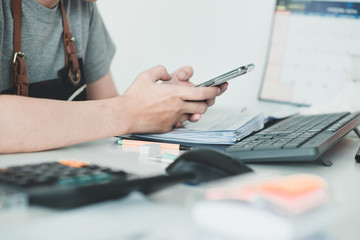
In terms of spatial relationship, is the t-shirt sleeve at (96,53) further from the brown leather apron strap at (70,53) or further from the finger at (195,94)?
the finger at (195,94)

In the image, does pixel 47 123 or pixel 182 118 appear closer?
pixel 47 123

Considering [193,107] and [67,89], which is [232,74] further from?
[67,89]

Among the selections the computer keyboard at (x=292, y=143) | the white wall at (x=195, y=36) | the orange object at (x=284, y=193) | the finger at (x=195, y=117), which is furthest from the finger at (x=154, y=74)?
the white wall at (x=195, y=36)

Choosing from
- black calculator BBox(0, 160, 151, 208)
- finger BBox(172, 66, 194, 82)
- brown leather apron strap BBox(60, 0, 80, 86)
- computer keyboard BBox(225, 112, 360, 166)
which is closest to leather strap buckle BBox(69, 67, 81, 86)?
brown leather apron strap BBox(60, 0, 80, 86)

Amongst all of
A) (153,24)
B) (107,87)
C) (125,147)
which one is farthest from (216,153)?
(153,24)

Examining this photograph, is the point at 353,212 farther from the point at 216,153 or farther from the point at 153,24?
the point at 153,24

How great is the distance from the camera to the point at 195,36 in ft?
5.05

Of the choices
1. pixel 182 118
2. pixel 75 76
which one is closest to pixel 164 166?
pixel 182 118

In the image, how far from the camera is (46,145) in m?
0.72

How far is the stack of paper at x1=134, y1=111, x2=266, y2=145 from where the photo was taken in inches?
30.1

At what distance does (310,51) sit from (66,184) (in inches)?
45.7

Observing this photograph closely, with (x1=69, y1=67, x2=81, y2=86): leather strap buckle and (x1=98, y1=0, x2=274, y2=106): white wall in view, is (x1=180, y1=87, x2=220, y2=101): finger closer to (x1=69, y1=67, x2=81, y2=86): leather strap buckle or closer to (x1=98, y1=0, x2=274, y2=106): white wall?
(x1=69, y1=67, x2=81, y2=86): leather strap buckle

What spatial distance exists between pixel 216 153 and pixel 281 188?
0.21 m

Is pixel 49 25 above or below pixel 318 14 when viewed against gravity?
below
